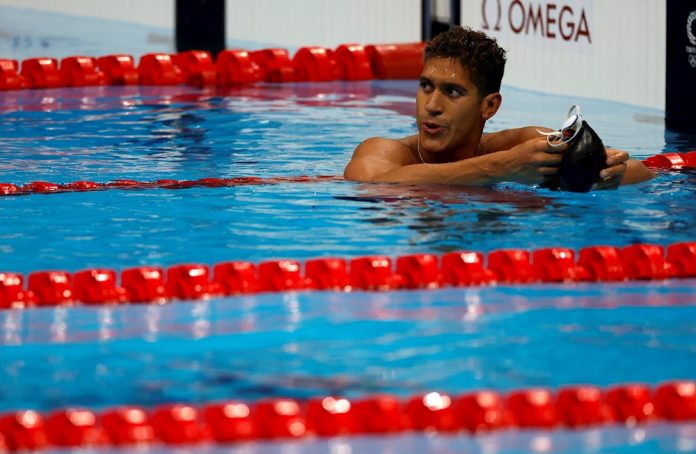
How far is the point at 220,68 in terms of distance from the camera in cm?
1048

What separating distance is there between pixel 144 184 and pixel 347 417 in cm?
320

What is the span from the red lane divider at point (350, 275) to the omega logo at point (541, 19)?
490 cm

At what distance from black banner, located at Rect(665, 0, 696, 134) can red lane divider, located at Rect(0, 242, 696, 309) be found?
144 inches

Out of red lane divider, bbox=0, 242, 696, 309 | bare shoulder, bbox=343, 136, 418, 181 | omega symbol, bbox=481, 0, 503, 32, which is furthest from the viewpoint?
omega symbol, bbox=481, 0, 503, 32

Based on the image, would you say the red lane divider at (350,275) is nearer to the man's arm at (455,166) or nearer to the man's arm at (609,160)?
the man's arm at (455,166)

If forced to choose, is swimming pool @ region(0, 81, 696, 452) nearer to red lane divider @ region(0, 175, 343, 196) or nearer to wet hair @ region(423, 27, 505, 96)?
red lane divider @ region(0, 175, 343, 196)

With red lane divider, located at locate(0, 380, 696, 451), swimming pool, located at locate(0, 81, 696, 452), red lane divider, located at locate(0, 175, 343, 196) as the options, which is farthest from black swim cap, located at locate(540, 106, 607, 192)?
red lane divider, located at locate(0, 380, 696, 451)

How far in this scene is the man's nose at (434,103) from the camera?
Answer: 16.9 ft

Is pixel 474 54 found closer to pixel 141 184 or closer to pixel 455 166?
pixel 455 166


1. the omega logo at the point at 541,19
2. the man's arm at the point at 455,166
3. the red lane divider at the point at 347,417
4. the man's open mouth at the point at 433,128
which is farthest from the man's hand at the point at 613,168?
the omega logo at the point at 541,19

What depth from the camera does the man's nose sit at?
5141 millimetres

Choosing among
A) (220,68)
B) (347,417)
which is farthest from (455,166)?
(220,68)

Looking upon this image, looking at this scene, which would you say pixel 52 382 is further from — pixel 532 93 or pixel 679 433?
pixel 532 93

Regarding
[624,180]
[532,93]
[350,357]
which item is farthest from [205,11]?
[350,357]
